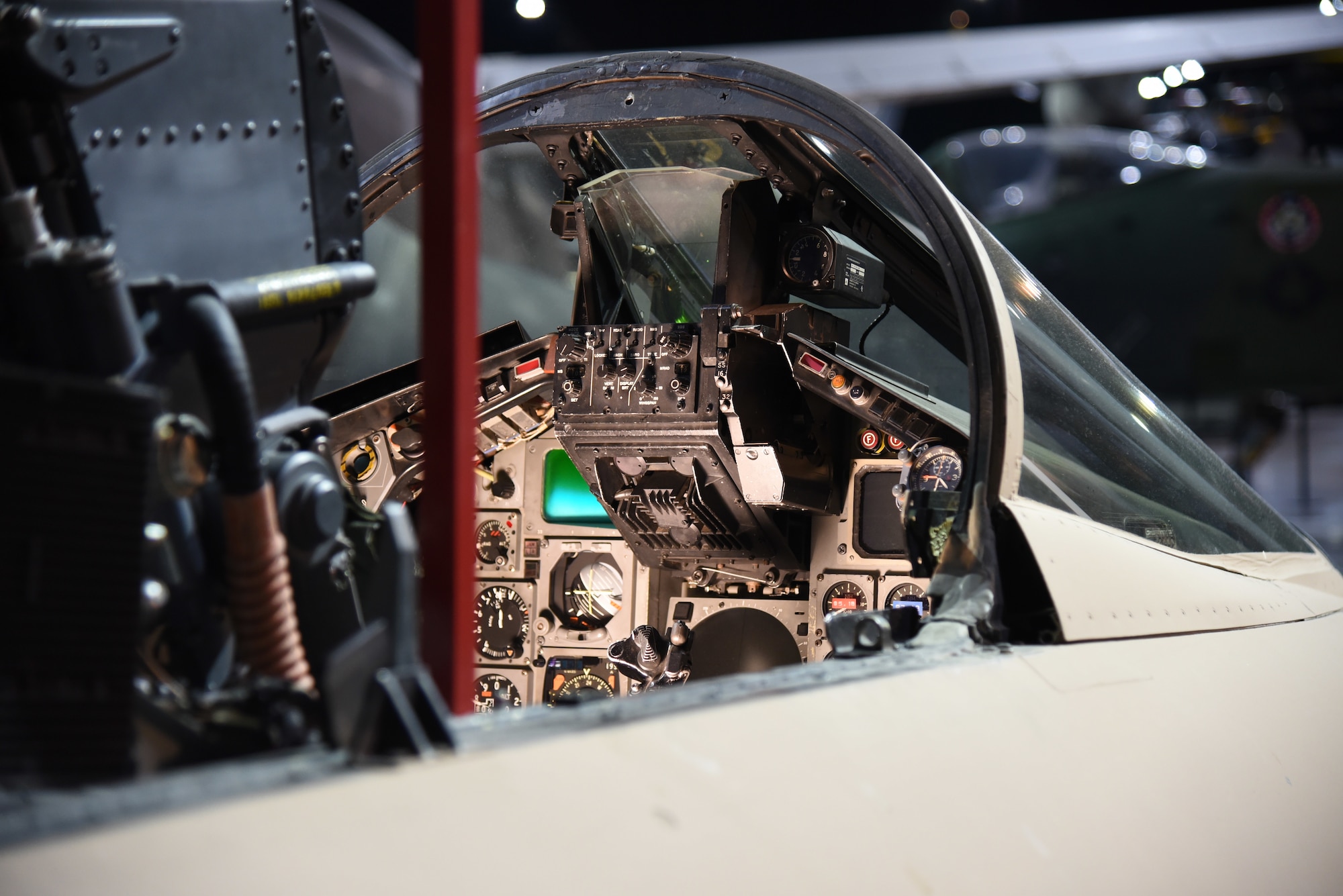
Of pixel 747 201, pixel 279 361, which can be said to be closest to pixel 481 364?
pixel 747 201

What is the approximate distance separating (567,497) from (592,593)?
0.27 metres

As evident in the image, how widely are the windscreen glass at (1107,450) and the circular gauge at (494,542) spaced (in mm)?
1647

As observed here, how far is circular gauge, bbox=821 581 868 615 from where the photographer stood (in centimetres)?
283

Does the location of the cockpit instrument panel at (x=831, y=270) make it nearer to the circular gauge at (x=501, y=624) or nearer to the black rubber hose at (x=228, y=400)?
the circular gauge at (x=501, y=624)

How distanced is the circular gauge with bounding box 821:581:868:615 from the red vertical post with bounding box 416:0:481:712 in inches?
85.6

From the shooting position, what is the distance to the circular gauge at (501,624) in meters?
3.13

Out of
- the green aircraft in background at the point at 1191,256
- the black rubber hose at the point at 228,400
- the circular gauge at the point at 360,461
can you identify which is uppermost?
the green aircraft in background at the point at 1191,256

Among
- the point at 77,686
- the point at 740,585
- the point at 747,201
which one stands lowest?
the point at 740,585

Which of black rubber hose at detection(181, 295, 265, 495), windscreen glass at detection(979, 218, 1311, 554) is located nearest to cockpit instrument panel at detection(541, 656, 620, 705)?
windscreen glass at detection(979, 218, 1311, 554)

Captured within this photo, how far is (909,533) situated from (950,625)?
0.26 metres

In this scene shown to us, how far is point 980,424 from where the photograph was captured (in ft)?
5.42

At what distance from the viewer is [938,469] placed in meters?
2.26

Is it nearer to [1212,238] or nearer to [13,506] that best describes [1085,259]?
[1212,238]

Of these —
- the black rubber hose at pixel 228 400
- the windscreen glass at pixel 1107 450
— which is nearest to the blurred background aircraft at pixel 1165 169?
the windscreen glass at pixel 1107 450
